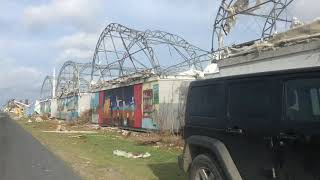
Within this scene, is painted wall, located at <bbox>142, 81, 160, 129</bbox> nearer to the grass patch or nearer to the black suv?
the grass patch

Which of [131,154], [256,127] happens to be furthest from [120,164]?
[256,127]

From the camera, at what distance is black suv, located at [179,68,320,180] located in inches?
255

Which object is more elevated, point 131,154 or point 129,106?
point 129,106

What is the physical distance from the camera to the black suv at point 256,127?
647cm

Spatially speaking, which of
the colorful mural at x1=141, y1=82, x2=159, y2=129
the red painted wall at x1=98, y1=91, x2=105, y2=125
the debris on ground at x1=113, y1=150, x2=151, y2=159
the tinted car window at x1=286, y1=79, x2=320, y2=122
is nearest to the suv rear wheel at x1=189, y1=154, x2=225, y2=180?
the tinted car window at x1=286, y1=79, x2=320, y2=122

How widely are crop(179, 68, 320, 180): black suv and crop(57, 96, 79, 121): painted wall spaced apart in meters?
53.2

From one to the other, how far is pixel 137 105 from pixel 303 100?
27.8 metres

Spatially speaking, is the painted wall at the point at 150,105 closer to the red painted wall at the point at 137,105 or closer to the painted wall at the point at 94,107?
the red painted wall at the point at 137,105

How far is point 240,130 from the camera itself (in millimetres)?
7645

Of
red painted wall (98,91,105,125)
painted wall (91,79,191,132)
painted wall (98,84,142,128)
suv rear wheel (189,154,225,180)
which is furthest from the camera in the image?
red painted wall (98,91,105,125)

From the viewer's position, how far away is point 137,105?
113 feet

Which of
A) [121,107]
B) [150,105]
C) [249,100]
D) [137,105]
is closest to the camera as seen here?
[249,100]

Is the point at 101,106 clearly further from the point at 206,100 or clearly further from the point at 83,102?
the point at 206,100

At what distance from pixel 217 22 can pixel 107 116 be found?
887 inches
